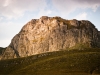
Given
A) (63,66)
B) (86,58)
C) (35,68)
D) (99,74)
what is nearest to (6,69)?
(35,68)

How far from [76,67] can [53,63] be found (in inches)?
846

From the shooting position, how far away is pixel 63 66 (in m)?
132

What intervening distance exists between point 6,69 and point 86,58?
60.3 metres

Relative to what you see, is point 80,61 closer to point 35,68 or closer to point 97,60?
point 97,60

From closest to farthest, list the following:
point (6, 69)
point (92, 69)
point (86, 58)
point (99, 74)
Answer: point (99, 74) < point (92, 69) < point (86, 58) < point (6, 69)

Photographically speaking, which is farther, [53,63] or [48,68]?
[53,63]

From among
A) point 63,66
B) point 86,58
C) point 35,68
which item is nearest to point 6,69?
point 35,68

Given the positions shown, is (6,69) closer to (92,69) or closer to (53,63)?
(53,63)

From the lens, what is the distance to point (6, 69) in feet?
521

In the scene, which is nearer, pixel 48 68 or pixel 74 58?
pixel 48 68

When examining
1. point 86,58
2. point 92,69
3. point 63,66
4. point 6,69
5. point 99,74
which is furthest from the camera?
point 6,69

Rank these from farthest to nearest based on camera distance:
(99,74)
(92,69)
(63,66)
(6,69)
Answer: (6,69)
(63,66)
(92,69)
(99,74)

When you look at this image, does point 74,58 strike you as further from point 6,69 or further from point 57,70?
point 6,69

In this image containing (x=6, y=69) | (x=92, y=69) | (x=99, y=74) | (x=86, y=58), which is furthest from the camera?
(x=6, y=69)
